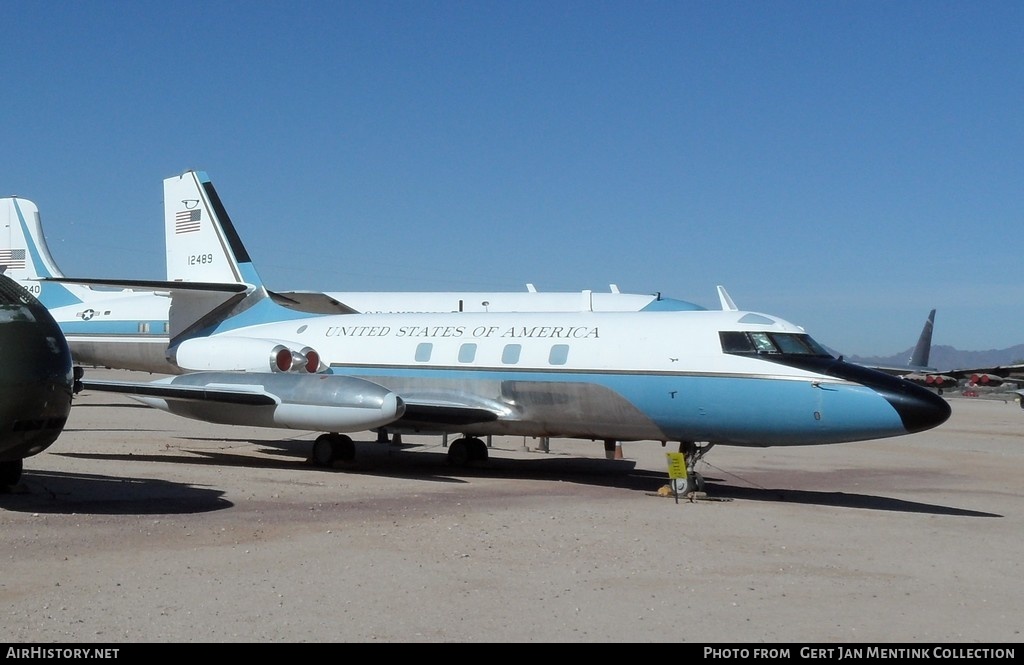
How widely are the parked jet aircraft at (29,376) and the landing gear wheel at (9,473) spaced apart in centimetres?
136

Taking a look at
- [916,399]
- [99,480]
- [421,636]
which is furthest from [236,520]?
[916,399]

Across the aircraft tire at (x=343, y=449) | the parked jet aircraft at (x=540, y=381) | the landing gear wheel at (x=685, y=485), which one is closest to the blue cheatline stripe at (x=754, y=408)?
the parked jet aircraft at (x=540, y=381)

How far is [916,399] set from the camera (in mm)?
13664

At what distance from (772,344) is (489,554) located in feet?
21.7

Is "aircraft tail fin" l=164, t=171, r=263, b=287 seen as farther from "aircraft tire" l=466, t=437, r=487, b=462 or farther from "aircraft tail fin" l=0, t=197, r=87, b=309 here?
"aircraft tail fin" l=0, t=197, r=87, b=309

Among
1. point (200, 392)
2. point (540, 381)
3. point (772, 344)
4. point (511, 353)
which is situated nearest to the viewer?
point (772, 344)

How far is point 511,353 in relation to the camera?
17.4 meters

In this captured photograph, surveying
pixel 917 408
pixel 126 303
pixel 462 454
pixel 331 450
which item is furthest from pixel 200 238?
pixel 917 408

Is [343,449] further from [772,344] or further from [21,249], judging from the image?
[21,249]

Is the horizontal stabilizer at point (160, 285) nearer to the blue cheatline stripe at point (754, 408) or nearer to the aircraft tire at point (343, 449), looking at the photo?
the aircraft tire at point (343, 449)

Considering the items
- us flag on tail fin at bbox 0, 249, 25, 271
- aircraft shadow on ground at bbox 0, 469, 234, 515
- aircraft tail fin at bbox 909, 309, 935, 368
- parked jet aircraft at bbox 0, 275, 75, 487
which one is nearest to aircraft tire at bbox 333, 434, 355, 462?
aircraft shadow on ground at bbox 0, 469, 234, 515

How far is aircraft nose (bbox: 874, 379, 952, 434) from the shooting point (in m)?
13.6
